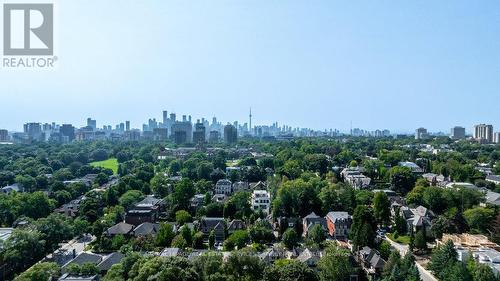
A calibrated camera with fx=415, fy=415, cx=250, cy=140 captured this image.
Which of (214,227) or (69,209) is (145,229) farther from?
(69,209)

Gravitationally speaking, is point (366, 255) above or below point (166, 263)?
below

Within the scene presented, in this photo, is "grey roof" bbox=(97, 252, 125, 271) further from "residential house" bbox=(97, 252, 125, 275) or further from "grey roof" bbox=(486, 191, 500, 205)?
"grey roof" bbox=(486, 191, 500, 205)

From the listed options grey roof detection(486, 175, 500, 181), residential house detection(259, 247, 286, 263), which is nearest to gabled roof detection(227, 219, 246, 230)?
residential house detection(259, 247, 286, 263)

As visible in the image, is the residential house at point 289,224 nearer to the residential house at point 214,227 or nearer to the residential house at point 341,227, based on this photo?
the residential house at point 341,227

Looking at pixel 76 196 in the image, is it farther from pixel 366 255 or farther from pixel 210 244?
pixel 366 255

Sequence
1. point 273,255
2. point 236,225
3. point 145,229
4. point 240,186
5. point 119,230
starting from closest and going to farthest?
point 273,255 → point 119,230 → point 145,229 → point 236,225 → point 240,186

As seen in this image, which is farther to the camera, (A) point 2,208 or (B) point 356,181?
(B) point 356,181

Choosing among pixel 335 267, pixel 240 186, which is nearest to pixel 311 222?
pixel 335 267

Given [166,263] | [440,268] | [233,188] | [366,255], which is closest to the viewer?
[166,263]

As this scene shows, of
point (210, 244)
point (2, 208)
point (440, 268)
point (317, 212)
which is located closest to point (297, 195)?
point (317, 212)
